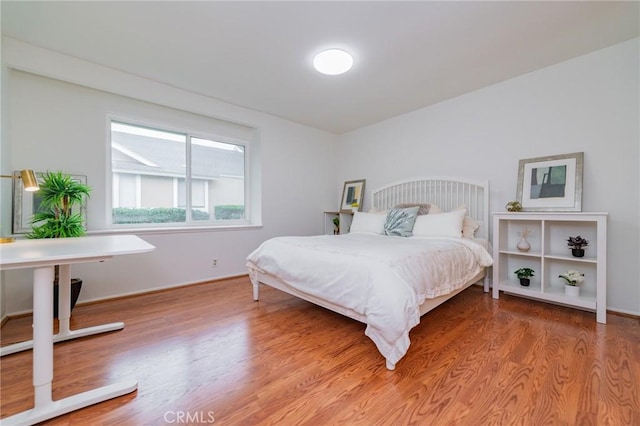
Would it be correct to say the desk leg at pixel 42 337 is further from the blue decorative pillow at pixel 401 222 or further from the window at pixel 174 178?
the blue decorative pillow at pixel 401 222

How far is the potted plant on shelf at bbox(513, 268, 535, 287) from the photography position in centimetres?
268

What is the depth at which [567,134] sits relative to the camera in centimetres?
258

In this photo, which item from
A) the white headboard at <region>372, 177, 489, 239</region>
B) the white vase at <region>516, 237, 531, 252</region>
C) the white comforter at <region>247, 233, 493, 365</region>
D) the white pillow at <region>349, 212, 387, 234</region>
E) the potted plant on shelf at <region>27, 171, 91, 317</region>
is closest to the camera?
the white comforter at <region>247, 233, 493, 365</region>

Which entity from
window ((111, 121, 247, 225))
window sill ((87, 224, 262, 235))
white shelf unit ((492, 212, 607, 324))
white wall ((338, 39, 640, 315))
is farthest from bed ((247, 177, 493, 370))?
window ((111, 121, 247, 225))

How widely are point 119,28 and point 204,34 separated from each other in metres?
0.67

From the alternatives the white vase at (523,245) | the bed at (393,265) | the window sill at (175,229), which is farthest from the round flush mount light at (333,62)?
the white vase at (523,245)

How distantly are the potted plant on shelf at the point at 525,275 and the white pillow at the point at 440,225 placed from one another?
0.77m

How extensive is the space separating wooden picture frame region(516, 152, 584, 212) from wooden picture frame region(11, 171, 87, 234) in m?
4.79

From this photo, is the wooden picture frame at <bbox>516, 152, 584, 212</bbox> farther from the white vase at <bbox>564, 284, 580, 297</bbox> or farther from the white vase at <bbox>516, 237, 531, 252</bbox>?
the white vase at <bbox>564, 284, 580, 297</bbox>

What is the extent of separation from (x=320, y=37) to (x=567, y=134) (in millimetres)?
2601

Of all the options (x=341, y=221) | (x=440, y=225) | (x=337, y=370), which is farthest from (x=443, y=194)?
(x=337, y=370)

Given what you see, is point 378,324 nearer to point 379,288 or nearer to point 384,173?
point 379,288

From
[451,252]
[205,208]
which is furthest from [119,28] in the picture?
[451,252]

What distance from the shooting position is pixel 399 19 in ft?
6.57
